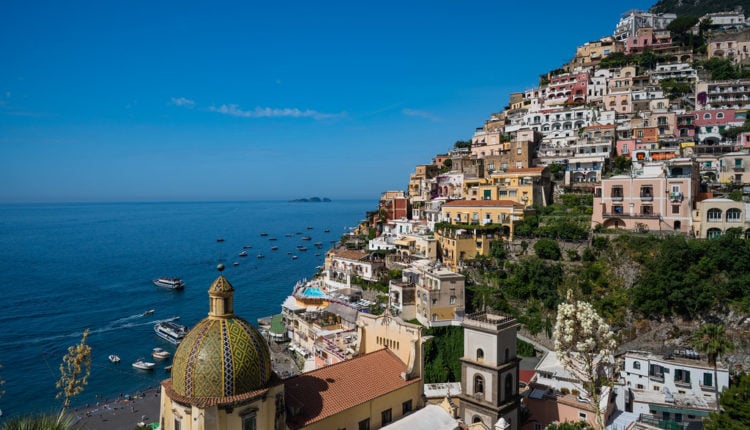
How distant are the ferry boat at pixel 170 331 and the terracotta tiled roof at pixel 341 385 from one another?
121 feet

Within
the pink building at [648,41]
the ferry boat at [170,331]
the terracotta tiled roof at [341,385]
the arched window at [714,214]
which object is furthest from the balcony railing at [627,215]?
the pink building at [648,41]

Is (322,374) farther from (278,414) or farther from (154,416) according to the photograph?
(154,416)

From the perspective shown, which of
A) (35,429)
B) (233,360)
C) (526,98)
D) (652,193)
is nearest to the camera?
(35,429)

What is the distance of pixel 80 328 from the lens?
54.6m

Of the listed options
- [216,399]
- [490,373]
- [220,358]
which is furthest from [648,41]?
[216,399]

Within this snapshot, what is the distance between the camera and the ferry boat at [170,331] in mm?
50281

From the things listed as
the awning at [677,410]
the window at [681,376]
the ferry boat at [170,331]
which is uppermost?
the window at [681,376]

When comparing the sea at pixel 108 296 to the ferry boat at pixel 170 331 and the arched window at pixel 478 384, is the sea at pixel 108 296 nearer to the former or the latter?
the ferry boat at pixel 170 331

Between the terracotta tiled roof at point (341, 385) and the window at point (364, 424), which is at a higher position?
the terracotta tiled roof at point (341, 385)

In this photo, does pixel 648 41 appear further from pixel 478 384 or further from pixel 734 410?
pixel 734 410

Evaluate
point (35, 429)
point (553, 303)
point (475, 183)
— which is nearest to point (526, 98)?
point (475, 183)

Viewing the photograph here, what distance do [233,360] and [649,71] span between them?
277 ft

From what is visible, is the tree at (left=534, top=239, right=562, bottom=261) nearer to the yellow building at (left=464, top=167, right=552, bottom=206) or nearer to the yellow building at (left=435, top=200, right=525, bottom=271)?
the yellow building at (left=435, top=200, right=525, bottom=271)

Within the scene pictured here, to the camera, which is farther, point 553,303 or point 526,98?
point 526,98
